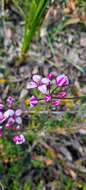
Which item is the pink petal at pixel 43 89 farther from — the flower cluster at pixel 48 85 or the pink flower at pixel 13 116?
the pink flower at pixel 13 116

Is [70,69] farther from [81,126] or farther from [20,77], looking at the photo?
[81,126]

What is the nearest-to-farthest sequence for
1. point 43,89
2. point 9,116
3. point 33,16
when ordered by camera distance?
point 43,89 → point 9,116 → point 33,16

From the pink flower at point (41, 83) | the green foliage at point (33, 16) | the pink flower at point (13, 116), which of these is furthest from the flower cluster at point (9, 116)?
the green foliage at point (33, 16)

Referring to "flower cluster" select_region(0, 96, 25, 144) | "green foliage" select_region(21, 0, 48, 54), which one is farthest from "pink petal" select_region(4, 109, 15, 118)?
"green foliage" select_region(21, 0, 48, 54)

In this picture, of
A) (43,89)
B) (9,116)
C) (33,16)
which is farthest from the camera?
(33,16)

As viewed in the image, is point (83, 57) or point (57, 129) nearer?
point (57, 129)

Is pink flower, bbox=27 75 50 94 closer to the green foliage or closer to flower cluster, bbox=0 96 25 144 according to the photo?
flower cluster, bbox=0 96 25 144

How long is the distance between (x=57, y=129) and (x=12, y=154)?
234 mm

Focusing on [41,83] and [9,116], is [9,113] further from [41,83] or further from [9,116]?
[41,83]

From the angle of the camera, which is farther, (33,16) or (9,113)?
(33,16)

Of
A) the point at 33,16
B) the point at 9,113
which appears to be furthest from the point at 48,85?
the point at 33,16

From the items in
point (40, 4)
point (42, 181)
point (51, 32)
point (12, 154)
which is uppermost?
point (40, 4)

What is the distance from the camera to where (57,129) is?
1952mm

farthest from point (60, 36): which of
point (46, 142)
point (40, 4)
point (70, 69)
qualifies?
point (46, 142)
